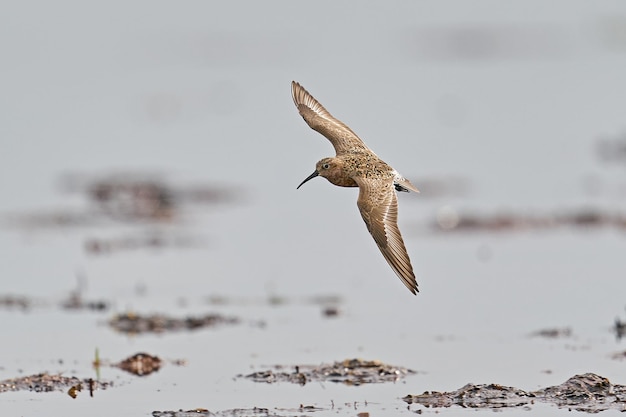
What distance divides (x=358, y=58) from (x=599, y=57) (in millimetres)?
3631

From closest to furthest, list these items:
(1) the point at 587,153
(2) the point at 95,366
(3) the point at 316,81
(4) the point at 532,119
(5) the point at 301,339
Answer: (2) the point at 95,366 → (5) the point at 301,339 → (1) the point at 587,153 → (4) the point at 532,119 → (3) the point at 316,81

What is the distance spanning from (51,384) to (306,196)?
6.85 m

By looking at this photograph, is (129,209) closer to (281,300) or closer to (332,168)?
(281,300)

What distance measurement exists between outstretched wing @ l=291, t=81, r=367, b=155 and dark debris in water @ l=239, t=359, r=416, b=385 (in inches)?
60.1

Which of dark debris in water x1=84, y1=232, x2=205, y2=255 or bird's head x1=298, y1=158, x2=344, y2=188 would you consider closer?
bird's head x1=298, y1=158, x2=344, y2=188

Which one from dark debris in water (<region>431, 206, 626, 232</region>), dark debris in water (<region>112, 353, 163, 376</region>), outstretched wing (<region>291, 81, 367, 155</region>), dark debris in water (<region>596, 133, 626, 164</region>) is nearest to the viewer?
dark debris in water (<region>112, 353, 163, 376</region>)

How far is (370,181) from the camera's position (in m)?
9.22

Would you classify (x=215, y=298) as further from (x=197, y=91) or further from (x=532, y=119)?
(x=197, y=91)

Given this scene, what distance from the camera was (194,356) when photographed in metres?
9.80

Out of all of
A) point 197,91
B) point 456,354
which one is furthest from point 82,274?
point 197,91

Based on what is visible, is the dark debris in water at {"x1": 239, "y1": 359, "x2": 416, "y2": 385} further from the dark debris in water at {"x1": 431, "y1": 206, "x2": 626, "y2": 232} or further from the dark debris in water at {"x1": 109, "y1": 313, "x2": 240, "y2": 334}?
the dark debris in water at {"x1": 431, "y1": 206, "x2": 626, "y2": 232}

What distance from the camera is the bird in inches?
335

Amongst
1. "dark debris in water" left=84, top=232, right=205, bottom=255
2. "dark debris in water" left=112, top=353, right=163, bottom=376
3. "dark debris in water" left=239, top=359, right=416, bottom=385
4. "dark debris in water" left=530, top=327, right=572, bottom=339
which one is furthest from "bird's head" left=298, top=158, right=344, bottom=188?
"dark debris in water" left=84, top=232, right=205, bottom=255

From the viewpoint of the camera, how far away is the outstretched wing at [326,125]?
10039 millimetres
